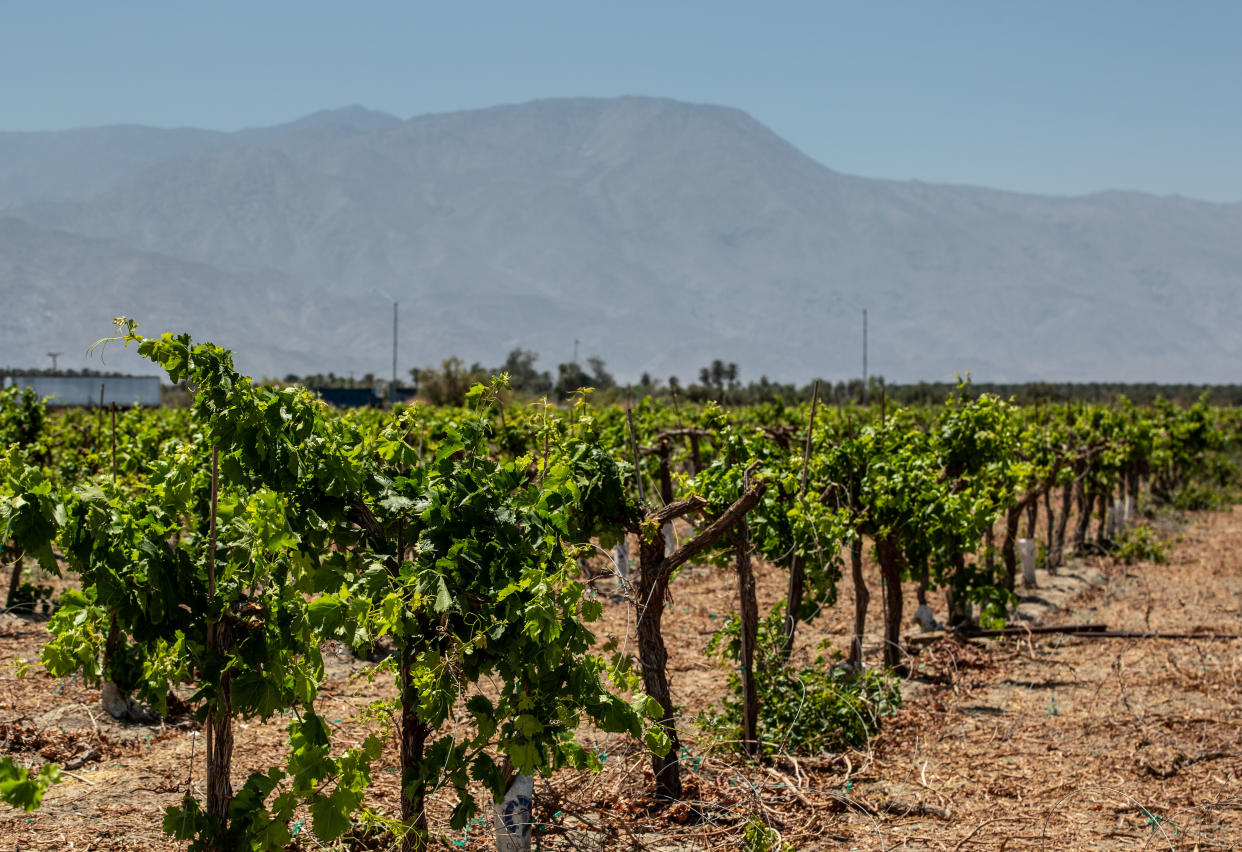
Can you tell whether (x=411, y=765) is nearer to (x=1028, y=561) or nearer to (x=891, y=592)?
(x=891, y=592)

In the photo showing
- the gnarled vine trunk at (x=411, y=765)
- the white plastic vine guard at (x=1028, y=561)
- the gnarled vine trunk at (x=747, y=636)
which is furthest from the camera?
the white plastic vine guard at (x=1028, y=561)

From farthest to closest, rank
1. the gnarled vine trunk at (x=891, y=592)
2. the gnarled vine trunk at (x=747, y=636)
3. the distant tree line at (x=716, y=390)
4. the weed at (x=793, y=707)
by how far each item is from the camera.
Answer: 1. the distant tree line at (x=716, y=390)
2. the gnarled vine trunk at (x=891, y=592)
3. the weed at (x=793, y=707)
4. the gnarled vine trunk at (x=747, y=636)

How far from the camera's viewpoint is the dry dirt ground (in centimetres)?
539

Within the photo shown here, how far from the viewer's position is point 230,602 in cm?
416

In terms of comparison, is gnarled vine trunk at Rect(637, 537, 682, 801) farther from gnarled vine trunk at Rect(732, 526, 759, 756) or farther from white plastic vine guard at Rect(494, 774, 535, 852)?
white plastic vine guard at Rect(494, 774, 535, 852)

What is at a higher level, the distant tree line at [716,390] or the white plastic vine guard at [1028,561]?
the distant tree line at [716,390]

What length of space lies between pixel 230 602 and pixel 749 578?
3.23 metres

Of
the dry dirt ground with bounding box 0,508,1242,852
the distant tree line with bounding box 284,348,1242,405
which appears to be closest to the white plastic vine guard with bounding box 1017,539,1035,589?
the dry dirt ground with bounding box 0,508,1242,852

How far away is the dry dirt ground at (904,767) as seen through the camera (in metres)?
5.39

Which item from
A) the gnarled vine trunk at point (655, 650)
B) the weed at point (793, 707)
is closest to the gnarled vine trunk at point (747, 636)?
the weed at point (793, 707)

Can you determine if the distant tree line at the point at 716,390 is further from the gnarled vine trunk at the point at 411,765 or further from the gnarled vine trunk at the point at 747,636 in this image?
the gnarled vine trunk at the point at 411,765

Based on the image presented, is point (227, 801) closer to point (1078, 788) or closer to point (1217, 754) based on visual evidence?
point (1078, 788)

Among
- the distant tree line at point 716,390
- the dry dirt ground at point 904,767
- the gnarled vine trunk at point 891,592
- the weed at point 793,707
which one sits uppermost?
the distant tree line at point 716,390

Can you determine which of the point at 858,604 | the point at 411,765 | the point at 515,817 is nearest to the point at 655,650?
the point at 515,817
